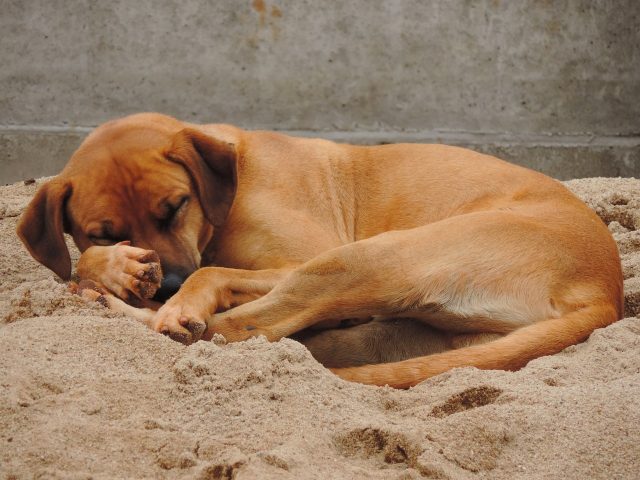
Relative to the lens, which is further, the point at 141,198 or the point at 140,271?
the point at 141,198

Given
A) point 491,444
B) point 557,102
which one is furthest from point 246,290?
point 557,102

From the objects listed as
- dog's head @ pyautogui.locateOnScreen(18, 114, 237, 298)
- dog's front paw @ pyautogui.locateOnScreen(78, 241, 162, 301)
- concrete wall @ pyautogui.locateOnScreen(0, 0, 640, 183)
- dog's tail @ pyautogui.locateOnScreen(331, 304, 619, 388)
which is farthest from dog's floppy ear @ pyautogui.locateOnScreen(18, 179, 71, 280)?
concrete wall @ pyautogui.locateOnScreen(0, 0, 640, 183)

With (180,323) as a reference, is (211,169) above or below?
above

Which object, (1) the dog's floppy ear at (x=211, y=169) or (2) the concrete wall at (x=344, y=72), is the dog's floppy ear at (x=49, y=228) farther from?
(2) the concrete wall at (x=344, y=72)

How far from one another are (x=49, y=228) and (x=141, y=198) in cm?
55

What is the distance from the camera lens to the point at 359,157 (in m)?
5.17

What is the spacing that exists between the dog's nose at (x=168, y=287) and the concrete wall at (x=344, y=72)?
387cm

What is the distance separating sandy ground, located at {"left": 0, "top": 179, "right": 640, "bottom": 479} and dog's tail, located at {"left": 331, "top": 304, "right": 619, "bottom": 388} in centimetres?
7

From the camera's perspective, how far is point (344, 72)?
785cm

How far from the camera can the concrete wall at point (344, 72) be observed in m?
7.52

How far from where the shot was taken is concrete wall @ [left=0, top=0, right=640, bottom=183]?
7.52m

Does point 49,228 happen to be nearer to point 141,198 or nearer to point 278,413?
point 141,198

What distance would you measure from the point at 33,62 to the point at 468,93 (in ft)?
12.8

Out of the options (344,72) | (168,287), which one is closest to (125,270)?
(168,287)
